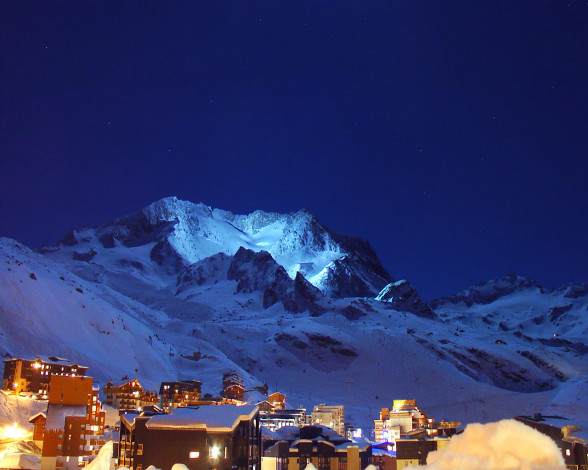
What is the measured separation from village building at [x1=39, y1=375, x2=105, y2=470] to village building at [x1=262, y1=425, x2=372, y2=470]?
61.0ft

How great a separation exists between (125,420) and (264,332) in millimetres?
115828

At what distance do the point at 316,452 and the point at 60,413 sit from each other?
27.8 meters

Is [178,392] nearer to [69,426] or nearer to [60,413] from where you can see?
[60,413]

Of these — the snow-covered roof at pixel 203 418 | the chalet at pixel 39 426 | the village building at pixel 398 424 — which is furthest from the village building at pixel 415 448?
the chalet at pixel 39 426

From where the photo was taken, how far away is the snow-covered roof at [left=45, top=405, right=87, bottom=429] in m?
50.1

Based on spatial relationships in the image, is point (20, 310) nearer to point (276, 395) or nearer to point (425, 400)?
point (276, 395)

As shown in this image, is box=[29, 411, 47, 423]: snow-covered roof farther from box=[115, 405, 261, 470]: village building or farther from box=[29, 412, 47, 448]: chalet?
box=[115, 405, 261, 470]: village building

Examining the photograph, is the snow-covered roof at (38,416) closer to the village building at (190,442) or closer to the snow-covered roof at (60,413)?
the snow-covered roof at (60,413)

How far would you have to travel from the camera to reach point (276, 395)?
335 ft

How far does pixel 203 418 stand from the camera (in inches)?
1636

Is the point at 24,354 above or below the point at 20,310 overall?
below

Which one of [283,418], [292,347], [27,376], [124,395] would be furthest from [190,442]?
[292,347]

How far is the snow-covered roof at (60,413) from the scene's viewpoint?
50.1m

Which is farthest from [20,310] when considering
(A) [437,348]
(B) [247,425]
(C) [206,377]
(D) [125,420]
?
(A) [437,348]
